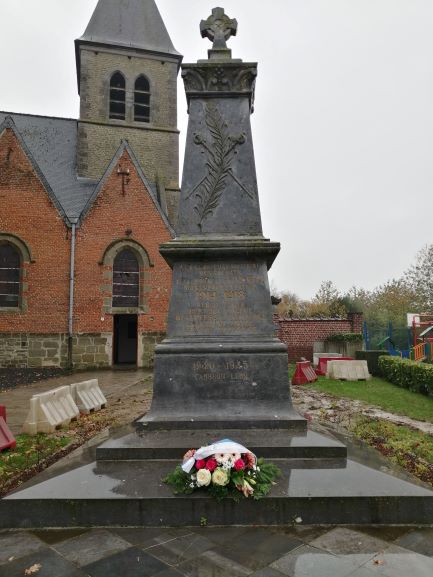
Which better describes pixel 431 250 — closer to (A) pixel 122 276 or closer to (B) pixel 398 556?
(A) pixel 122 276

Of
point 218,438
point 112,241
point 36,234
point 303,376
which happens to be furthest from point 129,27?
point 218,438

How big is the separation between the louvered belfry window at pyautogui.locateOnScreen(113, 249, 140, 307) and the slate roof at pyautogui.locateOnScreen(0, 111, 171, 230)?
2414mm

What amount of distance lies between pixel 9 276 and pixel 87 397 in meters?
11.7

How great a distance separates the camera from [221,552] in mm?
2959

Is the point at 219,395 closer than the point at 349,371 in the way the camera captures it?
Yes

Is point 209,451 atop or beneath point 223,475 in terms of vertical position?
atop

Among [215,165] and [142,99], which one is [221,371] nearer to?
[215,165]

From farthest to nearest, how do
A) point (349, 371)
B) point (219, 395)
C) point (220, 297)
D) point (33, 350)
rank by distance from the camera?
1. point (33, 350)
2. point (349, 371)
3. point (220, 297)
4. point (219, 395)

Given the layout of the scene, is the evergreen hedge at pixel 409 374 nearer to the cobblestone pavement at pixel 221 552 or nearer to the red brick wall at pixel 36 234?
the cobblestone pavement at pixel 221 552

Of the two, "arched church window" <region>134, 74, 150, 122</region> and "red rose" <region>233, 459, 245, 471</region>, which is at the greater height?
"arched church window" <region>134, 74, 150, 122</region>

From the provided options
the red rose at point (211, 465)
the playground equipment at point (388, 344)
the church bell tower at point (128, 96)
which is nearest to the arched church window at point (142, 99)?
the church bell tower at point (128, 96)

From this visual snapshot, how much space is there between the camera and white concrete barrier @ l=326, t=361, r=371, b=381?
604 inches

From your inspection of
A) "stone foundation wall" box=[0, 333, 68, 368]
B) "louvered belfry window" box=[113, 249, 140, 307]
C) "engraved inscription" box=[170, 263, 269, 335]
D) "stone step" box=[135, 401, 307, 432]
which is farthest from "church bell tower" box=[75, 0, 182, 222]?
"stone step" box=[135, 401, 307, 432]

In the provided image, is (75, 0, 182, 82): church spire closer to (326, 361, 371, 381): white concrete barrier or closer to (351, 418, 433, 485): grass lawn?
(326, 361, 371, 381): white concrete barrier
